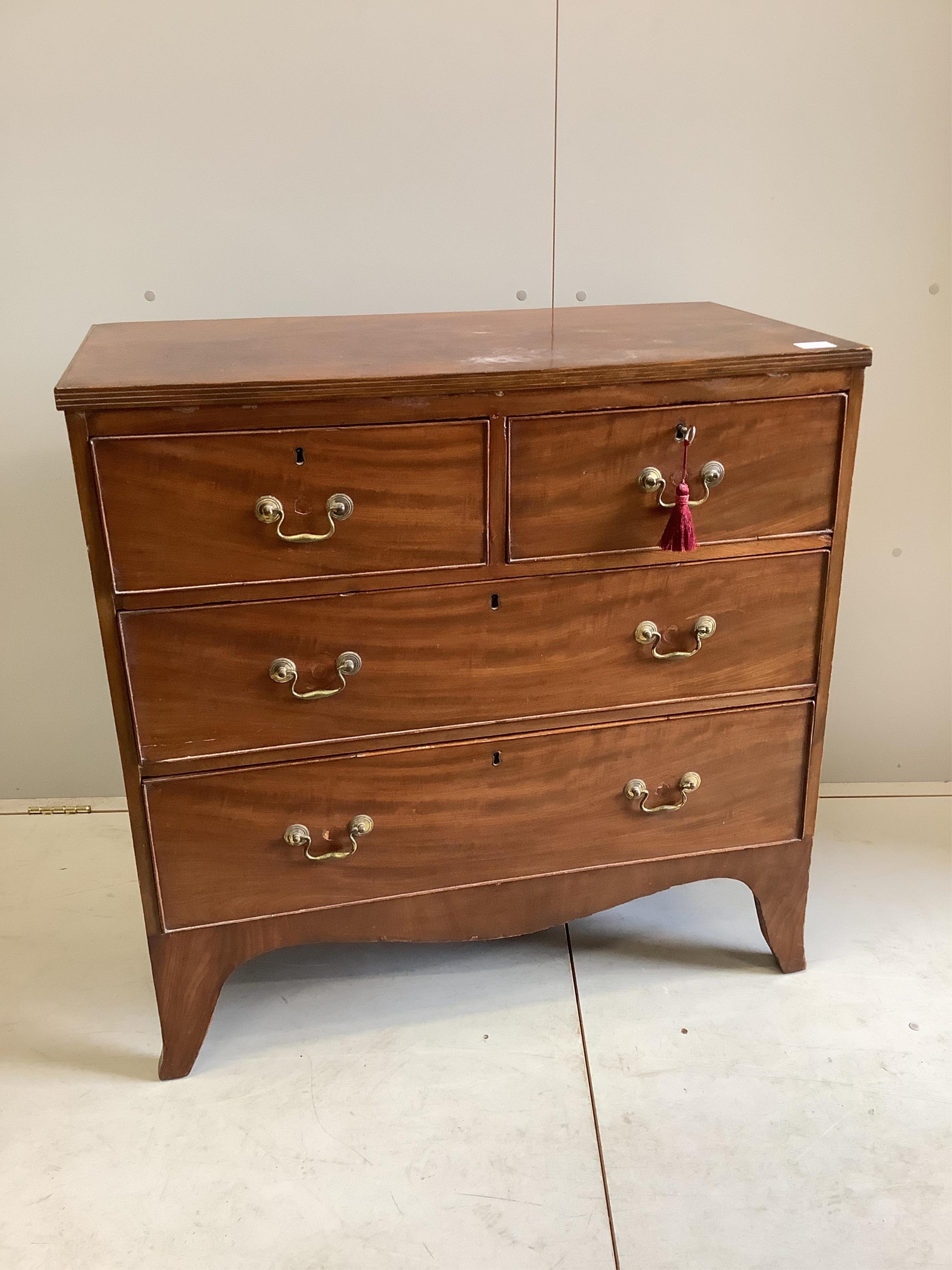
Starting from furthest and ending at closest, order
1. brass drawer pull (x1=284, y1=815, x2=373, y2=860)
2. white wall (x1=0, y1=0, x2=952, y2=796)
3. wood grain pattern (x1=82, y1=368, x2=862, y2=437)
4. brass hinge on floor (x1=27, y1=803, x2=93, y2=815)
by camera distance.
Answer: brass hinge on floor (x1=27, y1=803, x2=93, y2=815)
white wall (x1=0, y1=0, x2=952, y2=796)
brass drawer pull (x1=284, y1=815, x2=373, y2=860)
wood grain pattern (x1=82, y1=368, x2=862, y2=437)

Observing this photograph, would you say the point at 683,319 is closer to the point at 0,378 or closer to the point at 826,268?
the point at 826,268

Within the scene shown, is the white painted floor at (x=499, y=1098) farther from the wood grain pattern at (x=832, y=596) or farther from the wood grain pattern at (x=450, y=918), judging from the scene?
the wood grain pattern at (x=832, y=596)

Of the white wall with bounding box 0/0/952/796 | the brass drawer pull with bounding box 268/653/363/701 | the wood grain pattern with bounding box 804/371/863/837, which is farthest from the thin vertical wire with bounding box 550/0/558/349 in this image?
the brass drawer pull with bounding box 268/653/363/701

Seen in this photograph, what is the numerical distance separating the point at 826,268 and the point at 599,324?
1.80ft

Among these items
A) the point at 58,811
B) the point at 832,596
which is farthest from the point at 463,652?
the point at 58,811

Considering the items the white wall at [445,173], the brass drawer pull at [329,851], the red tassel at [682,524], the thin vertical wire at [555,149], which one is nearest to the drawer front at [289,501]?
the red tassel at [682,524]

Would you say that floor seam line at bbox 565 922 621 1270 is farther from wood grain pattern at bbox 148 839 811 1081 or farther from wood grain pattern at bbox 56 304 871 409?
wood grain pattern at bbox 56 304 871 409

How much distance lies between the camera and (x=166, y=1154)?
4.65ft

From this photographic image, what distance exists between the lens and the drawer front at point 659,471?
1.36 meters

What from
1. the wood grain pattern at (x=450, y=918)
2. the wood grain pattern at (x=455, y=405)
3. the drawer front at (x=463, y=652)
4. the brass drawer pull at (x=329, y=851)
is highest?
the wood grain pattern at (x=455, y=405)

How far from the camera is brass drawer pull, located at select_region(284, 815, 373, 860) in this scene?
4.80 feet

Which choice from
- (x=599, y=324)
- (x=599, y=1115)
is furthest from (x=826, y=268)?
(x=599, y=1115)

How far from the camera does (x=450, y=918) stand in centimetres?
157

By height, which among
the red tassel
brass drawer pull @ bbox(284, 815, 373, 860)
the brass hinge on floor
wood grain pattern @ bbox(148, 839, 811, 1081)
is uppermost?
the red tassel
